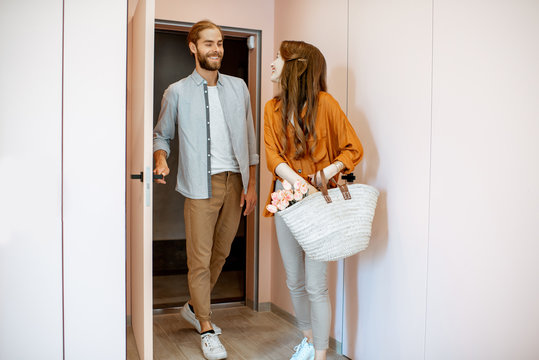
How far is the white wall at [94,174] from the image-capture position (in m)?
2.07

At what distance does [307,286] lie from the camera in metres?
2.29

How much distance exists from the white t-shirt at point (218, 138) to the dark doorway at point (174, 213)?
141cm

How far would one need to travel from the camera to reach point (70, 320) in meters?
2.11

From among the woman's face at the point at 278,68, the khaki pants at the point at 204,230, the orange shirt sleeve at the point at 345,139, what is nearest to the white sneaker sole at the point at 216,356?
the khaki pants at the point at 204,230

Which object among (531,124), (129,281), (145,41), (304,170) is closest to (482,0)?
(531,124)

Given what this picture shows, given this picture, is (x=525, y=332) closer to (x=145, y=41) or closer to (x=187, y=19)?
(x=145, y=41)

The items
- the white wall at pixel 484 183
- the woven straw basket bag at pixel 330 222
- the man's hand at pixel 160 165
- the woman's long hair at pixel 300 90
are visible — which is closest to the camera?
the white wall at pixel 484 183

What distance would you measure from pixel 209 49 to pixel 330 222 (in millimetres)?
1214

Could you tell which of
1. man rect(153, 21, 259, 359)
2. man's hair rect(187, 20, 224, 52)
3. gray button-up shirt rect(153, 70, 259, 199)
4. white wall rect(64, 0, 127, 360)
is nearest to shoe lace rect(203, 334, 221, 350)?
man rect(153, 21, 259, 359)

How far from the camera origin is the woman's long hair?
2.23 m

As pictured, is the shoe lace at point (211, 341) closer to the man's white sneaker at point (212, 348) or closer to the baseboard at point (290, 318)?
the man's white sneaker at point (212, 348)

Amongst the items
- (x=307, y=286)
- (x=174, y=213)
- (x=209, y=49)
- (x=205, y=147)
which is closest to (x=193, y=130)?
(x=205, y=147)

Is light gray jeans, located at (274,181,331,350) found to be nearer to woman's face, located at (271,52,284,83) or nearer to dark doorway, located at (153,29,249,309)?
woman's face, located at (271,52,284,83)

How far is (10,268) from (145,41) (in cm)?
110
